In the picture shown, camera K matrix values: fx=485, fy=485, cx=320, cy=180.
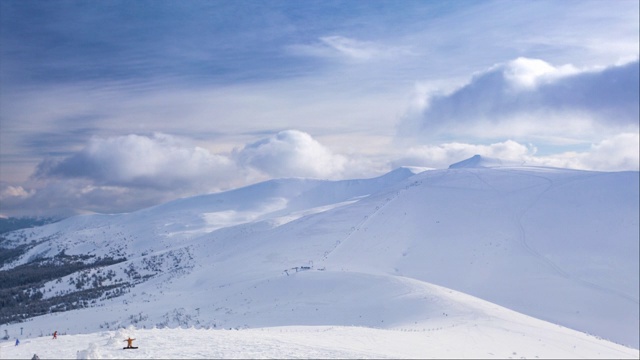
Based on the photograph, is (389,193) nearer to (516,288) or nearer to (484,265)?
(484,265)

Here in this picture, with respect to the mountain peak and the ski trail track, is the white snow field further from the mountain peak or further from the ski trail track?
the mountain peak

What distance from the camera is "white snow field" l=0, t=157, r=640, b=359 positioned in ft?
71.2

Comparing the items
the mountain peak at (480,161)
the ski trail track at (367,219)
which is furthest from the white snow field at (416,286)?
the mountain peak at (480,161)

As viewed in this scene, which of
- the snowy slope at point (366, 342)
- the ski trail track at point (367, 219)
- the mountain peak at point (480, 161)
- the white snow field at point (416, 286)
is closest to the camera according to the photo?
the snowy slope at point (366, 342)

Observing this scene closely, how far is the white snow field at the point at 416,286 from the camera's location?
2170 cm

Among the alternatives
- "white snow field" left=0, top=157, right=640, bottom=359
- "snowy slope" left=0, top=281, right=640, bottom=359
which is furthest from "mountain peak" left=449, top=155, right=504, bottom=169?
"snowy slope" left=0, top=281, right=640, bottom=359

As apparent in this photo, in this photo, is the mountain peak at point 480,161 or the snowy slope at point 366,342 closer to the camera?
the snowy slope at point 366,342

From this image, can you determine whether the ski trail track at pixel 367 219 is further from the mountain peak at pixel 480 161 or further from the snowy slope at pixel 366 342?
the mountain peak at pixel 480 161

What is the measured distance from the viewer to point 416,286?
40.2 metres

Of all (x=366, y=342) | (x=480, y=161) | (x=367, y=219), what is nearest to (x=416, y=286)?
(x=366, y=342)

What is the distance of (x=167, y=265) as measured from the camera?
310ft

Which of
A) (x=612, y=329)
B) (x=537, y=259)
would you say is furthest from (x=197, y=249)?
(x=612, y=329)

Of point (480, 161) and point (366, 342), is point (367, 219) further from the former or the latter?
point (480, 161)

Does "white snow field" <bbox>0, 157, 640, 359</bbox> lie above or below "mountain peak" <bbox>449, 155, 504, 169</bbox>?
below
